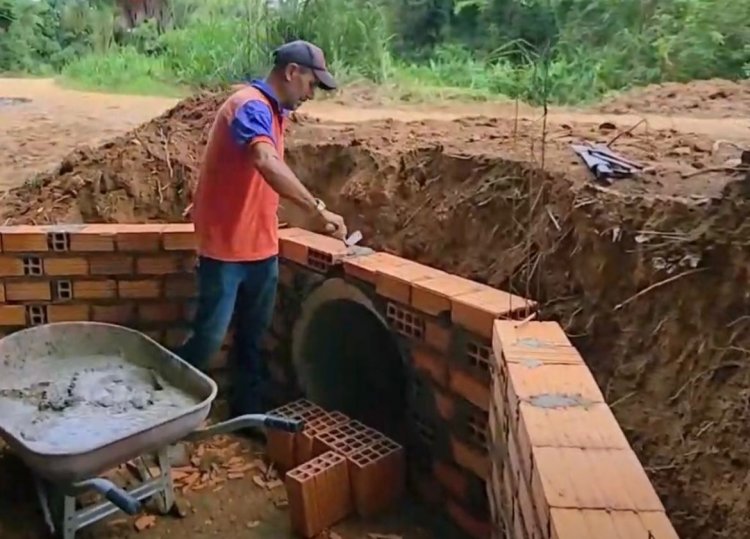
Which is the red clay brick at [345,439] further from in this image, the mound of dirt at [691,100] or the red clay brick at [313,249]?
the mound of dirt at [691,100]

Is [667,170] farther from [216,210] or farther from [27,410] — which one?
[27,410]

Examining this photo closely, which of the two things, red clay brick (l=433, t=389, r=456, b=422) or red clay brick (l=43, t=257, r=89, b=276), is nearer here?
red clay brick (l=433, t=389, r=456, b=422)

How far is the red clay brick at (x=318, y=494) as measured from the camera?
9.70 ft

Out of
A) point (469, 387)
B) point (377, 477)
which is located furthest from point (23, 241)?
point (469, 387)

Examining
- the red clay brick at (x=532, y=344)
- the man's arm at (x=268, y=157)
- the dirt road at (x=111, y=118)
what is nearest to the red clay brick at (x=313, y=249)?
the man's arm at (x=268, y=157)

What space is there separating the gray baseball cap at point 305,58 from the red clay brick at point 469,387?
128 cm

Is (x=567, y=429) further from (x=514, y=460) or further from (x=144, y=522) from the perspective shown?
(x=144, y=522)

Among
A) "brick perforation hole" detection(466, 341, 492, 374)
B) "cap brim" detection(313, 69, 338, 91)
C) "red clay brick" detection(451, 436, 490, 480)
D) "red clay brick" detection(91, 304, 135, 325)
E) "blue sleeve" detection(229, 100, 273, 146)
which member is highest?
"cap brim" detection(313, 69, 338, 91)

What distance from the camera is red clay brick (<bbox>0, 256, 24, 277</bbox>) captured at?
3.66 m

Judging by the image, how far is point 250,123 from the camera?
10.2 feet

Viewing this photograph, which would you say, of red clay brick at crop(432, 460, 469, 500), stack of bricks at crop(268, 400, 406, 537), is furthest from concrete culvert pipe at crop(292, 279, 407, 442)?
red clay brick at crop(432, 460, 469, 500)

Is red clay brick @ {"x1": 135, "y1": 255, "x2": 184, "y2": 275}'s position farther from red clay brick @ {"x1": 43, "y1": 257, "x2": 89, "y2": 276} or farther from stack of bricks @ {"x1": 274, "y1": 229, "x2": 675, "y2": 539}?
stack of bricks @ {"x1": 274, "y1": 229, "x2": 675, "y2": 539}

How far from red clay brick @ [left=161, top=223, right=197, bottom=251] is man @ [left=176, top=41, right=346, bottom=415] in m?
0.32

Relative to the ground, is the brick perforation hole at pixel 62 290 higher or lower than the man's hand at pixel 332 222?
lower
